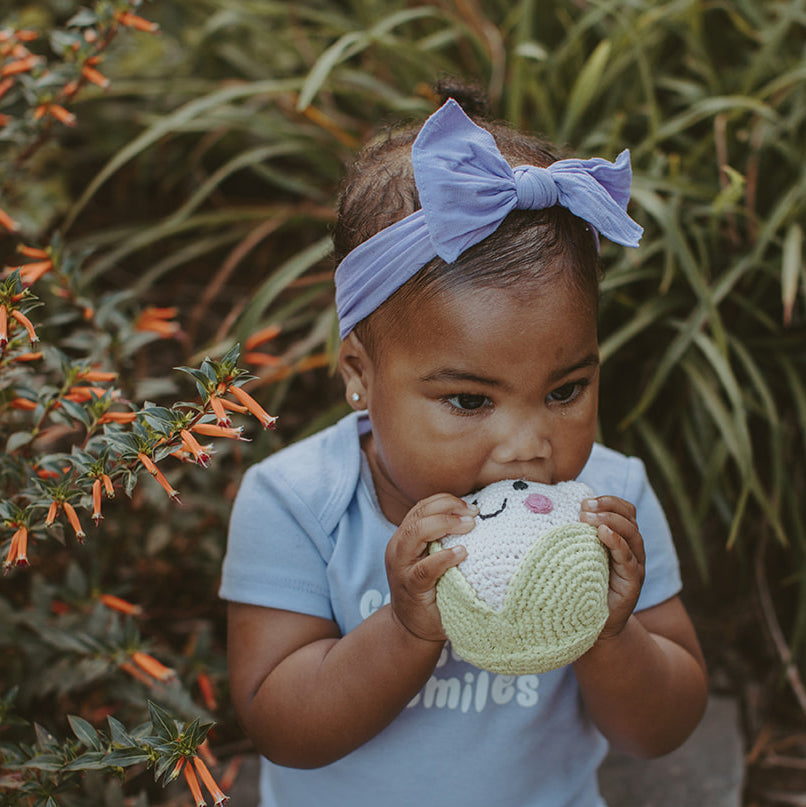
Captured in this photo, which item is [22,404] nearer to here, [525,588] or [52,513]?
[52,513]

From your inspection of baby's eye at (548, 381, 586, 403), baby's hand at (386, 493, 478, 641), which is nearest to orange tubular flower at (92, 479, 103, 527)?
baby's hand at (386, 493, 478, 641)

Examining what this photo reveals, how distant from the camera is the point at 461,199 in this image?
111 centimetres

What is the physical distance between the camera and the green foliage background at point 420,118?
198cm

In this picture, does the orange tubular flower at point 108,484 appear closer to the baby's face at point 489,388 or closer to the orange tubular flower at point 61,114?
the baby's face at point 489,388

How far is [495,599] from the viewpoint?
3.50ft

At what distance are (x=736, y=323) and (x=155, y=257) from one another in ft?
6.18

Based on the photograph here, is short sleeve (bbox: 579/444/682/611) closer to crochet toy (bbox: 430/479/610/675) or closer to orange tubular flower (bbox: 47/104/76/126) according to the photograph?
crochet toy (bbox: 430/479/610/675)

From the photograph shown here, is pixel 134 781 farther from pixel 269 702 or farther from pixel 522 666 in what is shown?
pixel 522 666

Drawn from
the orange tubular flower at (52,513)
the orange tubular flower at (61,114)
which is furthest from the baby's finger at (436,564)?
the orange tubular flower at (61,114)

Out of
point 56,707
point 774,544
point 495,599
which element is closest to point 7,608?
point 56,707

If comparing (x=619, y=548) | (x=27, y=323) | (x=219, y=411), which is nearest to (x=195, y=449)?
(x=219, y=411)

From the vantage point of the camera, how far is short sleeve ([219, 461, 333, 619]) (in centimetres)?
140

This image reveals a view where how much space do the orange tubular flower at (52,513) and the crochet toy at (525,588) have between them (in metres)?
0.52

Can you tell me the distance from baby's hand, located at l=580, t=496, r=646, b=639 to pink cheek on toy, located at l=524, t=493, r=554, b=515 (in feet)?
0.17
